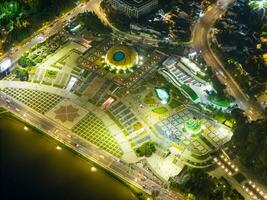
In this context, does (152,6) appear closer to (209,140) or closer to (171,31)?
(171,31)

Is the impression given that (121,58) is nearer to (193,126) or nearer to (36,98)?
(36,98)

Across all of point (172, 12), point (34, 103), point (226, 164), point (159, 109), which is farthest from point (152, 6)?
point (226, 164)

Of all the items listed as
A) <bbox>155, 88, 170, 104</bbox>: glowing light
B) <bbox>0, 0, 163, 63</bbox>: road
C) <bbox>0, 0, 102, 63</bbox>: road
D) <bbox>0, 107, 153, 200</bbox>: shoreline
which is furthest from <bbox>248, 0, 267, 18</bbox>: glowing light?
<bbox>0, 107, 153, 200</bbox>: shoreline

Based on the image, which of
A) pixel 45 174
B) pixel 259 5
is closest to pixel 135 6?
pixel 259 5

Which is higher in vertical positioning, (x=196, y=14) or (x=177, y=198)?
(x=196, y=14)

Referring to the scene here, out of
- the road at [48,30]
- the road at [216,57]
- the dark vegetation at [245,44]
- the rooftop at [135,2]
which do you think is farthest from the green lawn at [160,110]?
the road at [48,30]
